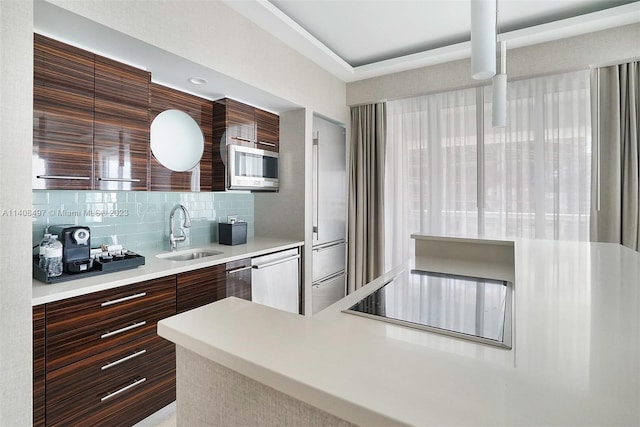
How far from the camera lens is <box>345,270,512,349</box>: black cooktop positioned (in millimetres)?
1109

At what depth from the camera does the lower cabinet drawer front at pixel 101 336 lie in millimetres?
1551

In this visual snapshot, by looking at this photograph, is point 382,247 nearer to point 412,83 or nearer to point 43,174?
point 412,83

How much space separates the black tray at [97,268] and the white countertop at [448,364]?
4.24ft

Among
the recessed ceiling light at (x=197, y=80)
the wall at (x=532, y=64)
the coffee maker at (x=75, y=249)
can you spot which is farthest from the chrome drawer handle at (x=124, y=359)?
the wall at (x=532, y=64)

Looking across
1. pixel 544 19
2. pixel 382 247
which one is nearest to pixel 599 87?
pixel 544 19

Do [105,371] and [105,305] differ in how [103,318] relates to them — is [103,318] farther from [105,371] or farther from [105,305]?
[105,371]

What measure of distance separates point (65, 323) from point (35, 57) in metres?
1.30

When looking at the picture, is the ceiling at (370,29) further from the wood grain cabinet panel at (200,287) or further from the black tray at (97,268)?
the wood grain cabinet panel at (200,287)

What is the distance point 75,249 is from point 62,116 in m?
0.71

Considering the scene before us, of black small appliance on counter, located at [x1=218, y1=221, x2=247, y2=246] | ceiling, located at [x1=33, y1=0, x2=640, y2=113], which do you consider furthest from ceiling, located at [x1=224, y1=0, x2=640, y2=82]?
black small appliance on counter, located at [x1=218, y1=221, x2=247, y2=246]

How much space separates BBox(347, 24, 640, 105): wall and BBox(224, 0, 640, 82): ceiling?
0.07m

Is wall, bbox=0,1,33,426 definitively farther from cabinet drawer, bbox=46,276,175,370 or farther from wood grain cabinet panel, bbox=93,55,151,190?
wood grain cabinet panel, bbox=93,55,151,190

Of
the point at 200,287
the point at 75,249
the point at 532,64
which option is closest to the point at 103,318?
the point at 75,249

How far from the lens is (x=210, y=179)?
2865 mm
